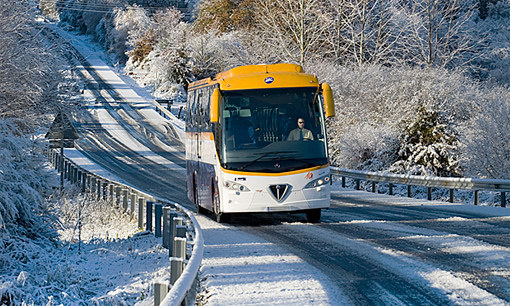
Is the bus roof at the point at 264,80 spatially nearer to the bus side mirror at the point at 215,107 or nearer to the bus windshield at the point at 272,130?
the bus windshield at the point at 272,130

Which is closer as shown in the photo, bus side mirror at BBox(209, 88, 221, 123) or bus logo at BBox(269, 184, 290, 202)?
bus logo at BBox(269, 184, 290, 202)

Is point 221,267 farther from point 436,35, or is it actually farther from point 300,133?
point 436,35

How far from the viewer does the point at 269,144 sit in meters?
12.6

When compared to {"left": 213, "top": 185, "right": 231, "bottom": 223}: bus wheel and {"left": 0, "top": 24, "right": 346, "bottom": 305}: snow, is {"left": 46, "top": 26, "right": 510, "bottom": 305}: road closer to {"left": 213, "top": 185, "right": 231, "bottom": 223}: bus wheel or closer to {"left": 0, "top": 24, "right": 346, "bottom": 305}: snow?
{"left": 213, "top": 185, "right": 231, "bottom": 223}: bus wheel

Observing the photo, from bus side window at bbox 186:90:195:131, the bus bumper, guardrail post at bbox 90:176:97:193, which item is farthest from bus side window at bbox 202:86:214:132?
guardrail post at bbox 90:176:97:193

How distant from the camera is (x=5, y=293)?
10203 mm

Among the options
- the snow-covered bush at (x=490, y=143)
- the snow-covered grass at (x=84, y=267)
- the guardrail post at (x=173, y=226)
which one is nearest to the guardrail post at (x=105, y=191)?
the snow-covered grass at (x=84, y=267)

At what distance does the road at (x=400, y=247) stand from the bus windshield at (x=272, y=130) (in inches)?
54.5

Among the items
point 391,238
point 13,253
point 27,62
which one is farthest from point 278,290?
point 27,62

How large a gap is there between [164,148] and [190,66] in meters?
19.7

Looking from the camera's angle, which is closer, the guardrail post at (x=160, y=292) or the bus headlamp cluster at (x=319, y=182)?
the guardrail post at (x=160, y=292)

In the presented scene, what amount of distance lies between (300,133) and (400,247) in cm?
391

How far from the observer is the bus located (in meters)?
12.3

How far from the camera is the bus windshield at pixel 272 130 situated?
40.9 feet
